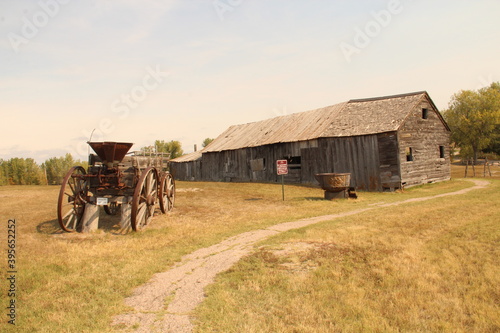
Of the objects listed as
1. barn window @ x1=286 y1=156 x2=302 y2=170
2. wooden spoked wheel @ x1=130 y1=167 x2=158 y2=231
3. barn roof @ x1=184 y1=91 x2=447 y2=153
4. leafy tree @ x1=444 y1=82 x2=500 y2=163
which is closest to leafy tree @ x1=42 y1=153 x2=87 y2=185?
barn roof @ x1=184 y1=91 x2=447 y2=153

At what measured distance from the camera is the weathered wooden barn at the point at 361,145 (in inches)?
867

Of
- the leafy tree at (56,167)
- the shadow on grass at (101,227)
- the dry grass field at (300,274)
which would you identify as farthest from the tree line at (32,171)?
the dry grass field at (300,274)

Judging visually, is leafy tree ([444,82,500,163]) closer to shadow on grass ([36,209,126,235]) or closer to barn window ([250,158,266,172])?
barn window ([250,158,266,172])

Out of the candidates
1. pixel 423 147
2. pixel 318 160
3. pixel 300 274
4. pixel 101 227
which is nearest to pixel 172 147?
pixel 318 160

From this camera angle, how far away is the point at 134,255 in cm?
816

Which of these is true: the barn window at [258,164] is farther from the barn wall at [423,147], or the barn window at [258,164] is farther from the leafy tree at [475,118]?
the leafy tree at [475,118]

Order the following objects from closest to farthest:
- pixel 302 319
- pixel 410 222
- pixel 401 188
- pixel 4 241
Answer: pixel 302 319 → pixel 4 241 → pixel 410 222 → pixel 401 188

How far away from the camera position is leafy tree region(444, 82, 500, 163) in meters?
44.0

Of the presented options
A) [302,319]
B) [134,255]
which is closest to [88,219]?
[134,255]

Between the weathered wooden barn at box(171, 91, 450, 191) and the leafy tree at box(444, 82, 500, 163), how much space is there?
2230 centimetres

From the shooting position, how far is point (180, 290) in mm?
5852

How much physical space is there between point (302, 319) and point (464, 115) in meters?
50.9

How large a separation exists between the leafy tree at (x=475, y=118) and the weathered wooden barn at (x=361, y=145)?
22302mm

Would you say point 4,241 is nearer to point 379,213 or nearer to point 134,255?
point 134,255
